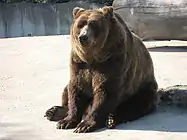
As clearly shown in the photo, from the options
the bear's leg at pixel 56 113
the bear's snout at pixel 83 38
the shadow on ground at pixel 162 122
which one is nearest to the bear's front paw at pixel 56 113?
the bear's leg at pixel 56 113

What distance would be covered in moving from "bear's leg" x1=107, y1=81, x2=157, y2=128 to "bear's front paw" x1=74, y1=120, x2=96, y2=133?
6.8 inches

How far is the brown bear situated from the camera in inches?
201

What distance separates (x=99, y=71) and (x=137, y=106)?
2.19ft

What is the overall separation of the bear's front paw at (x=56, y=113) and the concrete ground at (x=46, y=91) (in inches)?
2.7

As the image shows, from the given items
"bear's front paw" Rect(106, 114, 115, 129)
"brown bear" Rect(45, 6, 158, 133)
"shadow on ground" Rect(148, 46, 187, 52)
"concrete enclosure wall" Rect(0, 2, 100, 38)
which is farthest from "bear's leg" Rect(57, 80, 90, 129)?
"concrete enclosure wall" Rect(0, 2, 100, 38)

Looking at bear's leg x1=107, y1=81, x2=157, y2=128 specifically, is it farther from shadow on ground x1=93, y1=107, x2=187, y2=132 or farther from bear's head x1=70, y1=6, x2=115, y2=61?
bear's head x1=70, y1=6, x2=115, y2=61

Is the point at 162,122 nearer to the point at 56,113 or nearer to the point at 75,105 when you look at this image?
the point at 75,105

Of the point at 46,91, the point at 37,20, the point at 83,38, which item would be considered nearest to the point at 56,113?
the point at 83,38

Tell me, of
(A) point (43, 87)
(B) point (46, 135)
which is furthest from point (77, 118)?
(A) point (43, 87)

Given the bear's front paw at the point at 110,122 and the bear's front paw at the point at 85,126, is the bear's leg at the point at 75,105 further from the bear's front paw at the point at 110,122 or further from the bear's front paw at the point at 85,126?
the bear's front paw at the point at 110,122

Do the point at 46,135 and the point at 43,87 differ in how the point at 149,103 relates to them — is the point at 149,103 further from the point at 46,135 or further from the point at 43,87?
the point at 43,87

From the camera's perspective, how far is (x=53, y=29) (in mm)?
15703

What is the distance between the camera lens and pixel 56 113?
18.4ft

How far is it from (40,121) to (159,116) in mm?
1167
